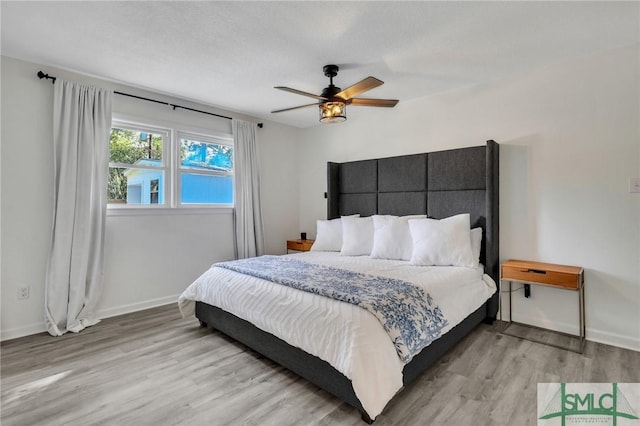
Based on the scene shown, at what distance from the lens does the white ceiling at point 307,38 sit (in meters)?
2.05

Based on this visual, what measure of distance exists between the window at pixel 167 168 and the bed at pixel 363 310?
1.39m

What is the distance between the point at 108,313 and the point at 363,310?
2.95 metres

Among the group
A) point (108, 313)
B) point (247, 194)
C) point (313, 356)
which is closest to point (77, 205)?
point (108, 313)

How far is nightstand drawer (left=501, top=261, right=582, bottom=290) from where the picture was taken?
2.48 metres

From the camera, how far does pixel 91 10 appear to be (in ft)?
6.75

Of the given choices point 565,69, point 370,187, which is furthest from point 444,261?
point 565,69

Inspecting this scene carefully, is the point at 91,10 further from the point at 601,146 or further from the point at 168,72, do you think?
the point at 601,146

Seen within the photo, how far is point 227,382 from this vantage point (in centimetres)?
210

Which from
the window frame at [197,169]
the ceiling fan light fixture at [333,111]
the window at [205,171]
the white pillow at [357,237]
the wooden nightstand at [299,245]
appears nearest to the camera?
the ceiling fan light fixture at [333,111]

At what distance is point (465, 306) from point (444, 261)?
1.63ft

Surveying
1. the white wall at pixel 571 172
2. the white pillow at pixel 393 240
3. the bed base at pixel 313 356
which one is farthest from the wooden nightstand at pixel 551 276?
the white pillow at pixel 393 240

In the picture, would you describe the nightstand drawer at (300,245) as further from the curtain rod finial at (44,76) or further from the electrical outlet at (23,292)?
the curtain rod finial at (44,76)

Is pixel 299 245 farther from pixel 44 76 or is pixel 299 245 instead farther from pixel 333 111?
pixel 44 76

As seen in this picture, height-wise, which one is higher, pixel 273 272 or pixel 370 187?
pixel 370 187
